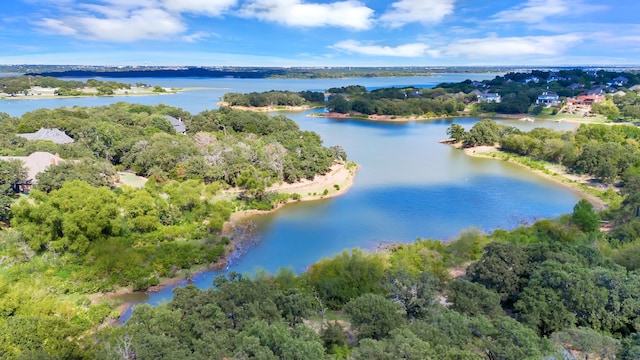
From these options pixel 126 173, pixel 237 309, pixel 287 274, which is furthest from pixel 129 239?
pixel 126 173

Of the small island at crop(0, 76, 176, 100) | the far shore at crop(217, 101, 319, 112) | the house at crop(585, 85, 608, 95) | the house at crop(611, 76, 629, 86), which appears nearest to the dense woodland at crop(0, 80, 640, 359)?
the far shore at crop(217, 101, 319, 112)

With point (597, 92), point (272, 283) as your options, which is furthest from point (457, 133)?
point (597, 92)

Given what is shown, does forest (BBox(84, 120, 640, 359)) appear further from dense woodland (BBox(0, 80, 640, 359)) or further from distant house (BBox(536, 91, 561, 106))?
distant house (BBox(536, 91, 561, 106))

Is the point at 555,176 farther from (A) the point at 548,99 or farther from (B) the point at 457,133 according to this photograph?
(A) the point at 548,99

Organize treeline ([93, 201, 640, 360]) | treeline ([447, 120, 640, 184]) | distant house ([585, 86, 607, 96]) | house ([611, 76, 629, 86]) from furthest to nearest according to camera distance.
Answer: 1. house ([611, 76, 629, 86])
2. distant house ([585, 86, 607, 96])
3. treeline ([447, 120, 640, 184])
4. treeline ([93, 201, 640, 360])

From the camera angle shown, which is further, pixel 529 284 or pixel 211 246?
pixel 211 246

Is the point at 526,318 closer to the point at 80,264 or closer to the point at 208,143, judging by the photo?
the point at 80,264

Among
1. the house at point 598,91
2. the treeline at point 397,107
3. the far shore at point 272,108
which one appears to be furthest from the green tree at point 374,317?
the house at point 598,91
